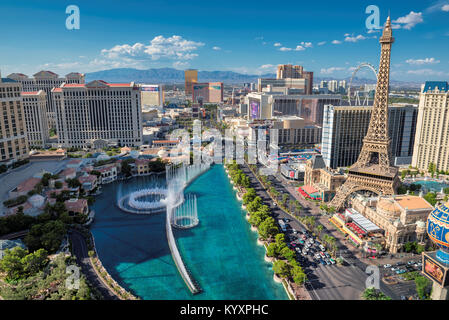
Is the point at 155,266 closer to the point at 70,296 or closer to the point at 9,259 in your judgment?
the point at 70,296

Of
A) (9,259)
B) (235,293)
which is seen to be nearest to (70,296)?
(9,259)

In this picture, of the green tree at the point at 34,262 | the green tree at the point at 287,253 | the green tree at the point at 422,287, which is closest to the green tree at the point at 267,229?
the green tree at the point at 287,253

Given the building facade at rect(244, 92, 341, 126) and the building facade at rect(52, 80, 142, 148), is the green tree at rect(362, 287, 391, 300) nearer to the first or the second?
the building facade at rect(52, 80, 142, 148)

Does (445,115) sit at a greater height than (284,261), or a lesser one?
greater

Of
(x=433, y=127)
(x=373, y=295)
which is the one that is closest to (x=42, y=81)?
(x=373, y=295)

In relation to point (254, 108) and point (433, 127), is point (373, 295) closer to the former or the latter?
point (433, 127)
